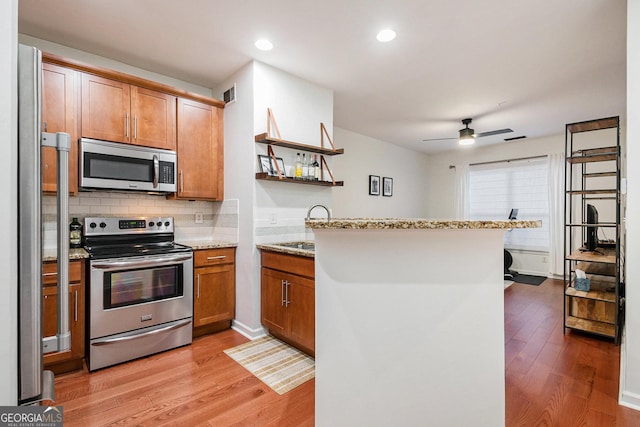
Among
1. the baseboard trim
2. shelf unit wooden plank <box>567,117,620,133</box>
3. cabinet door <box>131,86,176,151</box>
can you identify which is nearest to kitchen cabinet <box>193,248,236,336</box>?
the baseboard trim

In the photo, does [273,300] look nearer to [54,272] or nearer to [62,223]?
[54,272]

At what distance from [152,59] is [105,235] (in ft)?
5.55

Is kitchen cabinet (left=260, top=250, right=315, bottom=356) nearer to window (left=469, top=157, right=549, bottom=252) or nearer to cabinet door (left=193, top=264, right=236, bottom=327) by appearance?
cabinet door (left=193, top=264, right=236, bottom=327)

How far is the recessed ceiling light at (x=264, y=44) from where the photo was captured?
260 centimetres

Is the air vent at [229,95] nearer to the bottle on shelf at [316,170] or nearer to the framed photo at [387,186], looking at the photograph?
the bottle on shelf at [316,170]

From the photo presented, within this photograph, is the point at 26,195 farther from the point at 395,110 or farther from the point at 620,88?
the point at 620,88

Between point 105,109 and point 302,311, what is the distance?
241cm

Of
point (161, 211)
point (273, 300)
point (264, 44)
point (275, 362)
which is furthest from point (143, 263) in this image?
point (264, 44)

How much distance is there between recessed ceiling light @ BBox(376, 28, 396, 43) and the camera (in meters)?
2.45

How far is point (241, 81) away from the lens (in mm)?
3105

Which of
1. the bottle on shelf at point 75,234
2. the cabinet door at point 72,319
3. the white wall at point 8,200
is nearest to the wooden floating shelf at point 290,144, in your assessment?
the bottle on shelf at point 75,234

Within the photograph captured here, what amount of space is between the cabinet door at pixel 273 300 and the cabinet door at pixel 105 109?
1.79 meters

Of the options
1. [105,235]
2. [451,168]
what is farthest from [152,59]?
[451,168]

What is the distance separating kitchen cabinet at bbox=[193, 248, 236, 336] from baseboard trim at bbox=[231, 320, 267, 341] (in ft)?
0.39
